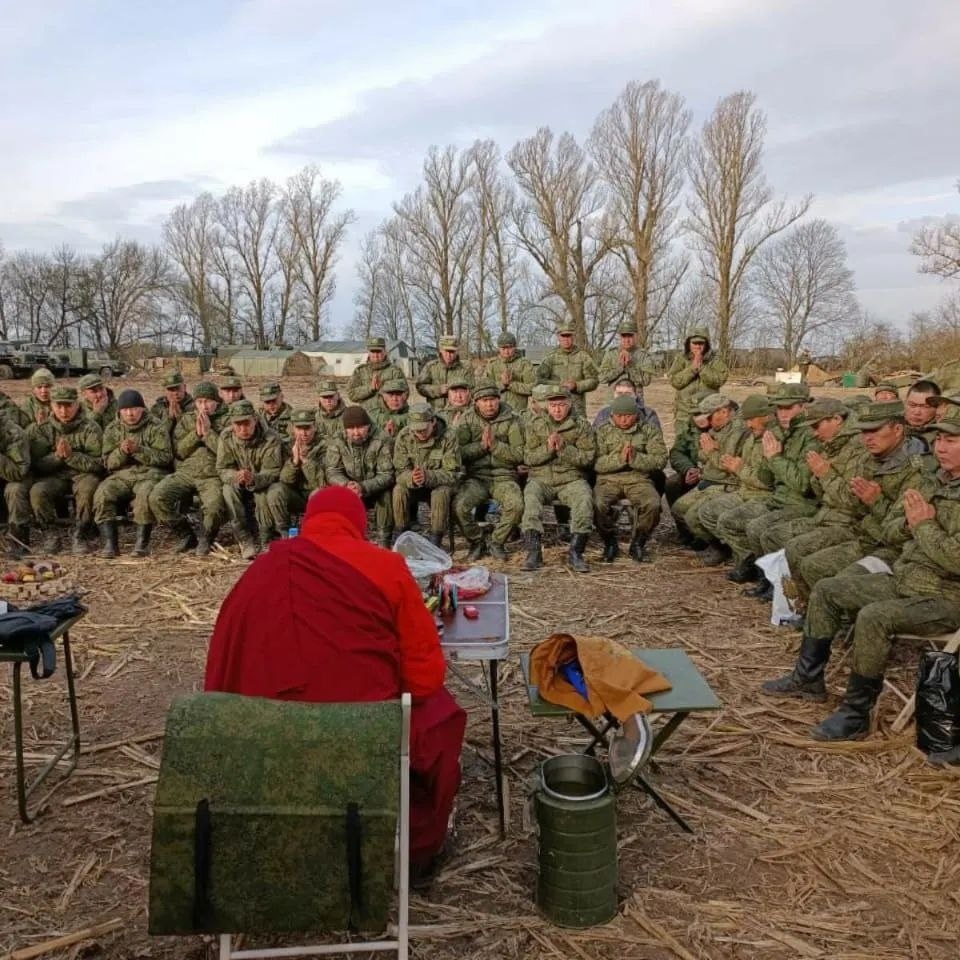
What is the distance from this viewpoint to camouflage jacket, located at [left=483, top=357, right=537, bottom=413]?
12383 millimetres

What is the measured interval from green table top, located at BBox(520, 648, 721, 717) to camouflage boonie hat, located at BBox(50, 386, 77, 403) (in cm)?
757

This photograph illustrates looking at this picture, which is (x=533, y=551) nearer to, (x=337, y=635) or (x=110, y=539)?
(x=110, y=539)

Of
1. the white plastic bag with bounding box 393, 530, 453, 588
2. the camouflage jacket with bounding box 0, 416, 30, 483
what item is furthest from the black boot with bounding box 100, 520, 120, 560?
the white plastic bag with bounding box 393, 530, 453, 588

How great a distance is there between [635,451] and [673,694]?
558 centimetres

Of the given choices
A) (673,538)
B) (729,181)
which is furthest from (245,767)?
(729,181)

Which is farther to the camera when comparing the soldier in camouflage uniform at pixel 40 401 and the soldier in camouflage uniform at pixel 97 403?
the soldier in camouflage uniform at pixel 97 403

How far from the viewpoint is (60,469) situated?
33.6 feet

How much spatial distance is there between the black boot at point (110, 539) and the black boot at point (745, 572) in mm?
6424

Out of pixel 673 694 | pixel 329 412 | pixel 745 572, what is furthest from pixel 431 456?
pixel 673 694

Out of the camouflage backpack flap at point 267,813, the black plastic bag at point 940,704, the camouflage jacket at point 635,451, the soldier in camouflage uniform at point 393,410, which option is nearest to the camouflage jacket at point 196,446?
the soldier in camouflage uniform at point 393,410

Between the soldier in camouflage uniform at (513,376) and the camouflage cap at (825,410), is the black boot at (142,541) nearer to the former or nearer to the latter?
the soldier in camouflage uniform at (513,376)

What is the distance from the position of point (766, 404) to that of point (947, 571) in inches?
147

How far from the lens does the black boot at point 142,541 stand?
979 centimetres

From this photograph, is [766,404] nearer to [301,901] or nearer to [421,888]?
[421,888]
